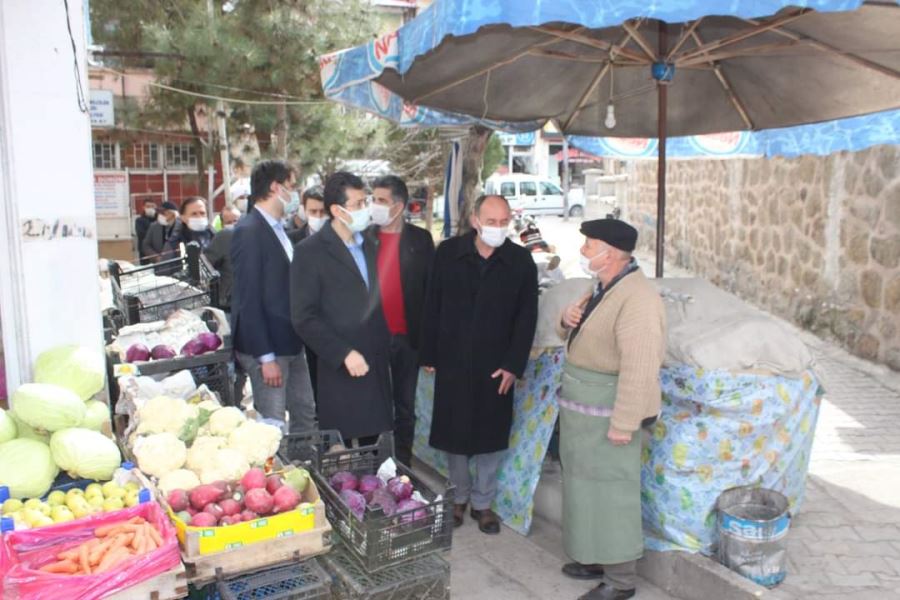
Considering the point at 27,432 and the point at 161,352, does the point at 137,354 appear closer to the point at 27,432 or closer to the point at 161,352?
the point at 161,352

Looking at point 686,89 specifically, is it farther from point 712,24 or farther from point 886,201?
point 886,201

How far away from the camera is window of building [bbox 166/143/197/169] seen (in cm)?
2403

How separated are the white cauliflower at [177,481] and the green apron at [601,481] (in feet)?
5.63

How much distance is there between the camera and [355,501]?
3252 millimetres

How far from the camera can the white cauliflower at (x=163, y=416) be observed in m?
3.49

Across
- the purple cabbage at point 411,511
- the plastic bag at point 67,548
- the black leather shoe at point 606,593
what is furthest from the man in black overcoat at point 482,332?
the plastic bag at point 67,548

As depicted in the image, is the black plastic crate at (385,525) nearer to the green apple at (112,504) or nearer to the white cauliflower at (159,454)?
the white cauliflower at (159,454)

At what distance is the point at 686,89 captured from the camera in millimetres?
6293

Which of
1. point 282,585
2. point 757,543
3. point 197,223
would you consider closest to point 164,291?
point 197,223

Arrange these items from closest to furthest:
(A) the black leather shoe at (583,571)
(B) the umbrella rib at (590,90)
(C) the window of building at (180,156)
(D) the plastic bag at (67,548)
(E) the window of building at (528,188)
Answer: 1. (D) the plastic bag at (67,548)
2. (A) the black leather shoe at (583,571)
3. (B) the umbrella rib at (590,90)
4. (C) the window of building at (180,156)
5. (E) the window of building at (528,188)

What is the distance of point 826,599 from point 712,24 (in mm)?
3228

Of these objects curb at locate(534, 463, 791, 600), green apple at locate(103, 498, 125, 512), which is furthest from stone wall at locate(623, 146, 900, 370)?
green apple at locate(103, 498, 125, 512)

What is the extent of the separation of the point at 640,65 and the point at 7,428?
175 inches

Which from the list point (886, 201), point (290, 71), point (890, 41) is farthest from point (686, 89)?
point (290, 71)
